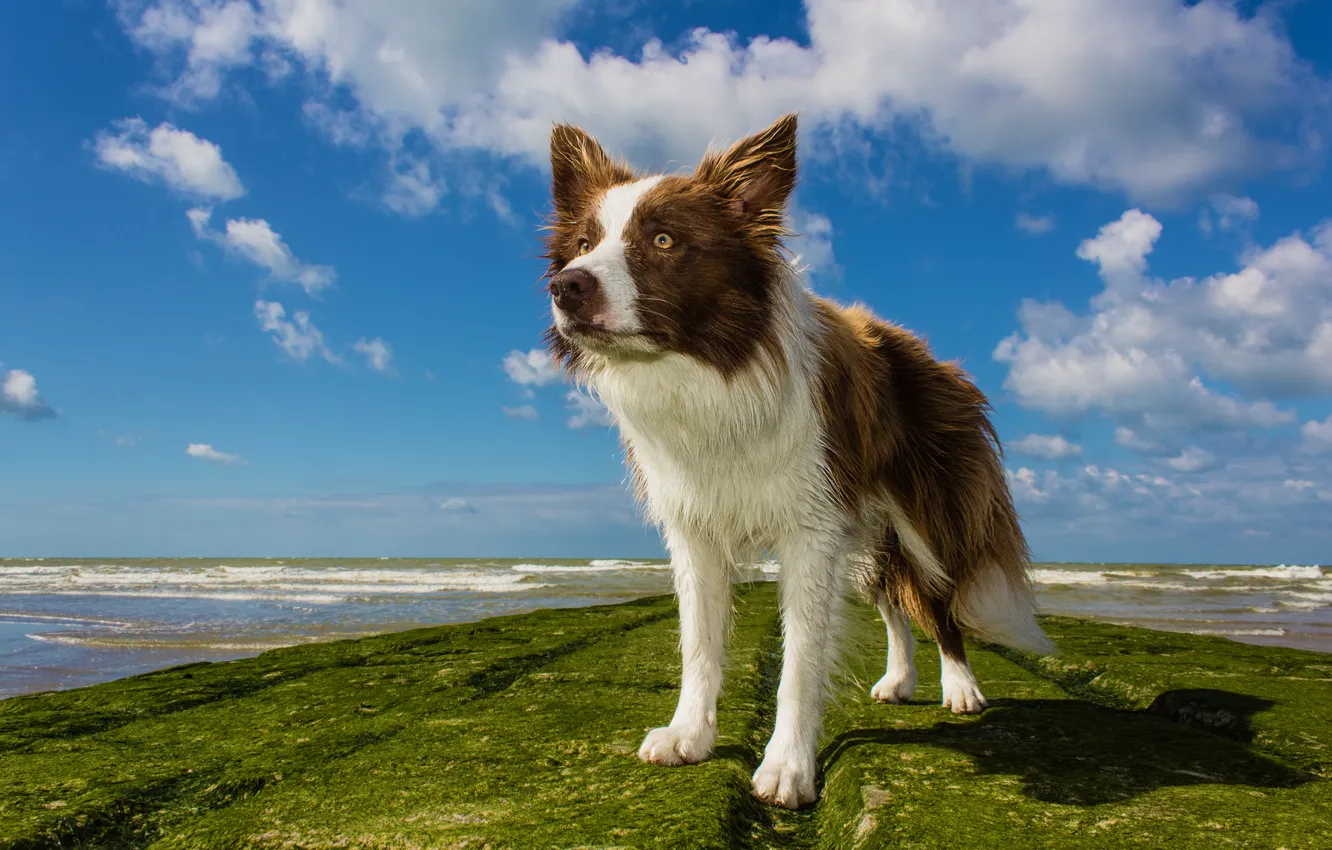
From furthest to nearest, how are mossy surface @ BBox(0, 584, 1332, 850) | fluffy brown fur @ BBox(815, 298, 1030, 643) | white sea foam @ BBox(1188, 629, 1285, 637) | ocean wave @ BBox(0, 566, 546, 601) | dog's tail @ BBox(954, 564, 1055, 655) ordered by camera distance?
ocean wave @ BBox(0, 566, 546, 601) < white sea foam @ BBox(1188, 629, 1285, 637) < dog's tail @ BBox(954, 564, 1055, 655) < fluffy brown fur @ BBox(815, 298, 1030, 643) < mossy surface @ BBox(0, 584, 1332, 850)

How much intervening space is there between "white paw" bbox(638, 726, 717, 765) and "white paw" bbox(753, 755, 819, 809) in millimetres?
259

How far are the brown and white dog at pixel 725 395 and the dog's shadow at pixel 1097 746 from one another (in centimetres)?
53

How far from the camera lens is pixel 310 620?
46.0ft

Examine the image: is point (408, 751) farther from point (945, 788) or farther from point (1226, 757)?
point (1226, 757)

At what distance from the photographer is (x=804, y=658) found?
2871 mm

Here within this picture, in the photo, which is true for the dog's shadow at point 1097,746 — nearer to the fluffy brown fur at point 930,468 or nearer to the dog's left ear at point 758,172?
the fluffy brown fur at point 930,468

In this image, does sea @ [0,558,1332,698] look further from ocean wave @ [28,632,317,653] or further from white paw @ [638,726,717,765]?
white paw @ [638,726,717,765]

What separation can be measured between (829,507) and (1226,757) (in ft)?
5.71

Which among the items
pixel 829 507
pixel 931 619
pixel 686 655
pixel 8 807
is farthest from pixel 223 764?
pixel 931 619


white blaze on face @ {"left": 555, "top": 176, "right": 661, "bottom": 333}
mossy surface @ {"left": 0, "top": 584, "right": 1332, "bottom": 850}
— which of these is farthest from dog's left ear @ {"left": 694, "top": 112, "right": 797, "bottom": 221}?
mossy surface @ {"left": 0, "top": 584, "right": 1332, "bottom": 850}

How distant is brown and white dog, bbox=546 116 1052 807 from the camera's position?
2.75 metres

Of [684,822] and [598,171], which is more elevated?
[598,171]

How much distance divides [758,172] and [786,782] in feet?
7.01

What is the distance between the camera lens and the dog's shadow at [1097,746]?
2709 mm
